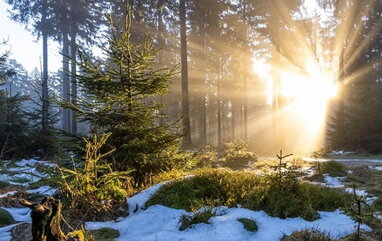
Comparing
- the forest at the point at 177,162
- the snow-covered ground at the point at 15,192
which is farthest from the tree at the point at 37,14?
the snow-covered ground at the point at 15,192

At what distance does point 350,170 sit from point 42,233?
9296 mm

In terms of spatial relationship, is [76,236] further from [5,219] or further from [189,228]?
[5,219]

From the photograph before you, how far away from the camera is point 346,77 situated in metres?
22.6

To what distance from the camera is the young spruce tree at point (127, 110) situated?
5.93 meters

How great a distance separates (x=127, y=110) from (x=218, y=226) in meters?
3.36

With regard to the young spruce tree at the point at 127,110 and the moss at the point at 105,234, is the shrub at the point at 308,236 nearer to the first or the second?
the moss at the point at 105,234

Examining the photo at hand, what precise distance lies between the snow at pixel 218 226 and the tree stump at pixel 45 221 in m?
1.09

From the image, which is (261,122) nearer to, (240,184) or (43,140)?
(43,140)

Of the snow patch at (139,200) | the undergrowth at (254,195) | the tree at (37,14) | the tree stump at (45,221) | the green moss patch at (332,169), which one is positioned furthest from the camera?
the tree at (37,14)

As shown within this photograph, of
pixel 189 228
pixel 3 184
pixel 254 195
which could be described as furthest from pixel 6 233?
pixel 3 184

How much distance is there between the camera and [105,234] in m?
3.86

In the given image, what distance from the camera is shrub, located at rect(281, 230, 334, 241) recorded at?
351cm

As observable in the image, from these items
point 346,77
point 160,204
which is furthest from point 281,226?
point 346,77

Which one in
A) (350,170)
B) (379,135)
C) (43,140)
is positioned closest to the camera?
(350,170)
